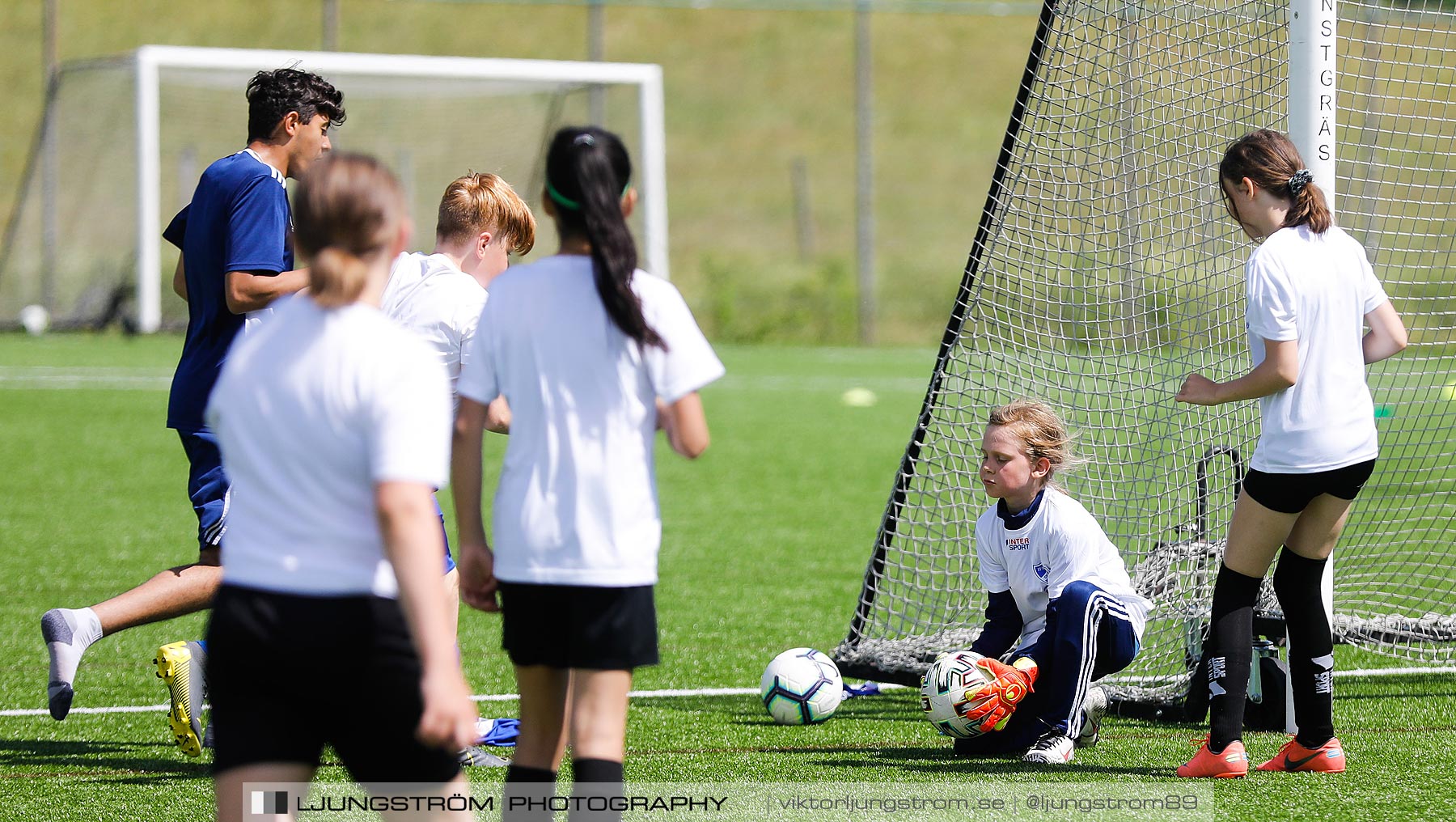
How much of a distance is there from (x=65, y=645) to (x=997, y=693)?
250cm

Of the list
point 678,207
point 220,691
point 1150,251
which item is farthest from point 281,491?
point 678,207

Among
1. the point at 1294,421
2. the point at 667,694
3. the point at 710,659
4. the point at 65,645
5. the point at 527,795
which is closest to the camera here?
the point at 527,795

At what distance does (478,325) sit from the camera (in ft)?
8.91

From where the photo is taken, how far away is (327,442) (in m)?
2.24

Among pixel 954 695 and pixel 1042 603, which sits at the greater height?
pixel 1042 603

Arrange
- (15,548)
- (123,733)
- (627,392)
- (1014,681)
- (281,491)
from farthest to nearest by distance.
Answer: (15,548) < (123,733) < (1014,681) < (627,392) < (281,491)

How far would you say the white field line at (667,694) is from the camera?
4.73 metres

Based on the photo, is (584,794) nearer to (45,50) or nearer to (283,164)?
(283,164)

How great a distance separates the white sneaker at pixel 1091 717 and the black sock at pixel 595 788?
6.04 feet

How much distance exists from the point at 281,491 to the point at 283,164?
2.04m

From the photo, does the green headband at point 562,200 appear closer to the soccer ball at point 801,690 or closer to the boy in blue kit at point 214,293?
the boy in blue kit at point 214,293

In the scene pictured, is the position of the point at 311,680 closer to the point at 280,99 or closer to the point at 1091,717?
the point at 280,99

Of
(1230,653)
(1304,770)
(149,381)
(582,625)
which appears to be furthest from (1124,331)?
(149,381)

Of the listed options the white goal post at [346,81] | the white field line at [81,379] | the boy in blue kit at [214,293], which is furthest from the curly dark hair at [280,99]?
the white goal post at [346,81]
